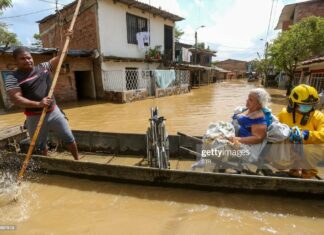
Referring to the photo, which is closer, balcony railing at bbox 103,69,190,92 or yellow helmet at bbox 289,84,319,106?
yellow helmet at bbox 289,84,319,106

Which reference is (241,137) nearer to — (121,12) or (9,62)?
(9,62)

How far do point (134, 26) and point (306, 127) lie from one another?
12.3 meters

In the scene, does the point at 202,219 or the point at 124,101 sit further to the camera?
the point at 124,101

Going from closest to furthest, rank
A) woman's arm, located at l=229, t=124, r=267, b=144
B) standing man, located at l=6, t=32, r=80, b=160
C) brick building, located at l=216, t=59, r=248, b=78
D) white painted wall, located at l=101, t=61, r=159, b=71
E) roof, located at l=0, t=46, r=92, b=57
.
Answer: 1. woman's arm, located at l=229, t=124, r=267, b=144
2. standing man, located at l=6, t=32, r=80, b=160
3. roof, located at l=0, t=46, r=92, b=57
4. white painted wall, located at l=101, t=61, r=159, b=71
5. brick building, located at l=216, t=59, r=248, b=78

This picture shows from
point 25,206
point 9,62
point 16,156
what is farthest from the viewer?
point 9,62

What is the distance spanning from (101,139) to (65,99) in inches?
322

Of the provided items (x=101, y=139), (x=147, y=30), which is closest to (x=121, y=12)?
Answer: (x=147, y=30)

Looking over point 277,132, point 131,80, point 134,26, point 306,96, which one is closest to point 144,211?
point 277,132

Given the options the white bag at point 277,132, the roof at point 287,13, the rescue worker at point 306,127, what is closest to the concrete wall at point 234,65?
the roof at point 287,13

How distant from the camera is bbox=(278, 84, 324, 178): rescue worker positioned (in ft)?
8.27

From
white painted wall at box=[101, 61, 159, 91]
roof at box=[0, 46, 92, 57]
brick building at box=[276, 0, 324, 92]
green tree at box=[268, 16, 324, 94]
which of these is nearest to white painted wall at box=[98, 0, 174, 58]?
white painted wall at box=[101, 61, 159, 91]

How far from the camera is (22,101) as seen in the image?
2.66 m

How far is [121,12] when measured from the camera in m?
12.0

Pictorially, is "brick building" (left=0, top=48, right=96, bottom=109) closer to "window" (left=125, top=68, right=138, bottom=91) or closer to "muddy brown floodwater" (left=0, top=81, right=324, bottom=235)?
"window" (left=125, top=68, right=138, bottom=91)
